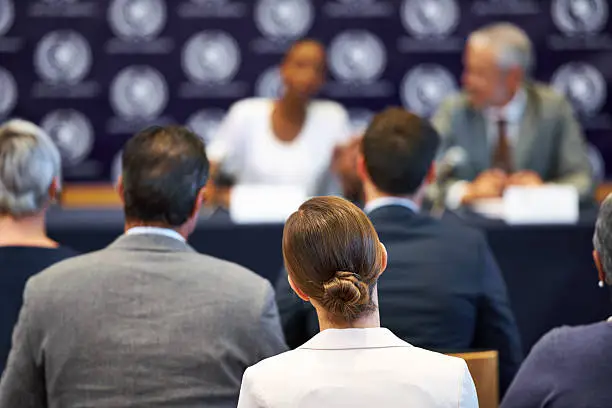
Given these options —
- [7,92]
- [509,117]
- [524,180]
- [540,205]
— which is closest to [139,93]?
[7,92]

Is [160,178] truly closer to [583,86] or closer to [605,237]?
[605,237]

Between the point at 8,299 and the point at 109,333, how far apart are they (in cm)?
67

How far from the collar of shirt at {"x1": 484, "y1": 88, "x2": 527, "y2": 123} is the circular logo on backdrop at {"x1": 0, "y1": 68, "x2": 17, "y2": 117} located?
2837mm

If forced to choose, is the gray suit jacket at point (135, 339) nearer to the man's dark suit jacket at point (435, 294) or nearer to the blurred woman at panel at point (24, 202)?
the man's dark suit jacket at point (435, 294)

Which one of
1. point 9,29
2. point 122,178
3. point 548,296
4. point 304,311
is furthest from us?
point 9,29

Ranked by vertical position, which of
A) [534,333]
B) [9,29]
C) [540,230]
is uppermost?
[9,29]

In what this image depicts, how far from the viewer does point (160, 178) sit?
2.18m

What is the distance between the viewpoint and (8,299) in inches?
102

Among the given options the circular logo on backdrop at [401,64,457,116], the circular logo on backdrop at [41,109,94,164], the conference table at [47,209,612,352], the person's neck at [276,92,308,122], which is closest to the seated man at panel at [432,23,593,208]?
the person's neck at [276,92,308,122]

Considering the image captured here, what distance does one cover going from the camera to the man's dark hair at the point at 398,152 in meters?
2.65

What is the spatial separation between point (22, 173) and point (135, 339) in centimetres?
88

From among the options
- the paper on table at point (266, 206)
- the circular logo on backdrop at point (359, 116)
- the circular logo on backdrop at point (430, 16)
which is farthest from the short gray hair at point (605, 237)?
the circular logo on backdrop at point (430, 16)

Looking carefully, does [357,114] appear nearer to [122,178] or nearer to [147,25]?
[147,25]

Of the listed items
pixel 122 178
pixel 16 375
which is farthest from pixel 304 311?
pixel 16 375
